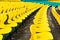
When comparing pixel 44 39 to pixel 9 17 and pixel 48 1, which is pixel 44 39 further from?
pixel 48 1

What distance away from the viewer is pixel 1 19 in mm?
5512

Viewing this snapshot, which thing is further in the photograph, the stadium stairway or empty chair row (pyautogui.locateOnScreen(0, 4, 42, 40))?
empty chair row (pyautogui.locateOnScreen(0, 4, 42, 40))

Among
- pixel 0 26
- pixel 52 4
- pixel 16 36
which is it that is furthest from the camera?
pixel 52 4

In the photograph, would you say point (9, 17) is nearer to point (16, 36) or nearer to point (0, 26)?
point (16, 36)

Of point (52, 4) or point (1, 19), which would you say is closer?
point (1, 19)

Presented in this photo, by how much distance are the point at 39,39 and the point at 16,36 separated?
272 centimetres

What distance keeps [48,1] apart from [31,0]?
2826mm

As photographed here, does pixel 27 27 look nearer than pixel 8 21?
No

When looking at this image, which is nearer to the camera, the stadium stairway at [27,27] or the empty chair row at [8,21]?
the stadium stairway at [27,27]

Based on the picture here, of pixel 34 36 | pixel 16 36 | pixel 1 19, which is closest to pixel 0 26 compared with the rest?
pixel 1 19

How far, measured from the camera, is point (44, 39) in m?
3.22

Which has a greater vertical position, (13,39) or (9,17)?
(9,17)

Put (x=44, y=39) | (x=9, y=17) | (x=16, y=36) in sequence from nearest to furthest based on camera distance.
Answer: (x=44, y=39) < (x=16, y=36) < (x=9, y=17)

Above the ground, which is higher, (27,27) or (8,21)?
(8,21)
